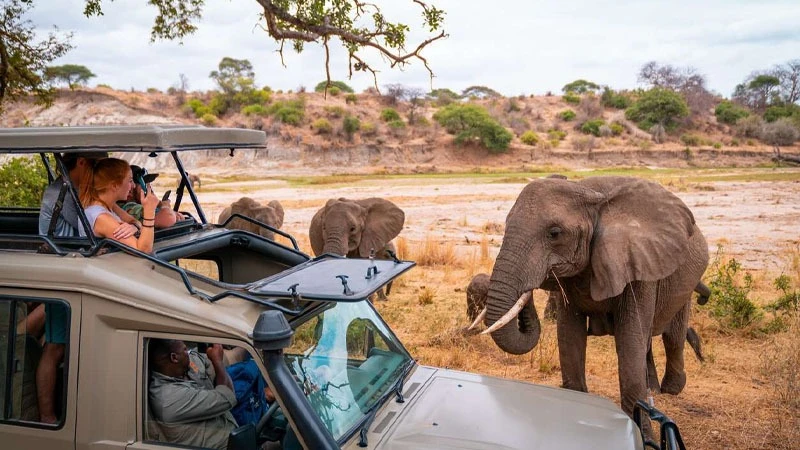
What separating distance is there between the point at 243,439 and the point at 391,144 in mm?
47968

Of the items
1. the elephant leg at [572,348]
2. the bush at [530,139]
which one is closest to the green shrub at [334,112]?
the bush at [530,139]

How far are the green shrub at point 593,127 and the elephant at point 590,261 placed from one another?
2060 inches

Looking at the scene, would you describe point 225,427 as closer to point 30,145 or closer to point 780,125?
point 30,145

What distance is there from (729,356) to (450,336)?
335 centimetres

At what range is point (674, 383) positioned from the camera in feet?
22.6

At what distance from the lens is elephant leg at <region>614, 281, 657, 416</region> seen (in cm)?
543

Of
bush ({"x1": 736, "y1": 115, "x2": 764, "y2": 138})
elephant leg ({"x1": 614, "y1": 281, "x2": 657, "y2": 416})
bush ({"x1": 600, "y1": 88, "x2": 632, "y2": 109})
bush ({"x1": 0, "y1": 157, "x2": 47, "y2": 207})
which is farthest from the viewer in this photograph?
bush ({"x1": 600, "y1": 88, "x2": 632, "y2": 109})

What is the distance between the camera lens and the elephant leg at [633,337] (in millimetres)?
5426

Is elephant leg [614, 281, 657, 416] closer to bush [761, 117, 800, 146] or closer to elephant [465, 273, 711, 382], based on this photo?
elephant [465, 273, 711, 382]

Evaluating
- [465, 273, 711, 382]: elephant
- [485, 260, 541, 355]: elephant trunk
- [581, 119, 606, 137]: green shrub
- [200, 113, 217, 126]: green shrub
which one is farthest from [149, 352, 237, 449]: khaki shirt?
[581, 119, 606, 137]: green shrub

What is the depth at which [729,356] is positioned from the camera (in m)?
8.17

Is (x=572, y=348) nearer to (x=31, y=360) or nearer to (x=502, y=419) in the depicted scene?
(x=502, y=419)

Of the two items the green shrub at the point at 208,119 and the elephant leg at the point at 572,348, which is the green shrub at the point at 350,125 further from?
the elephant leg at the point at 572,348

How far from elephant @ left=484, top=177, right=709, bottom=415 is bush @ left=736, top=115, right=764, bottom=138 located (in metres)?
57.4
